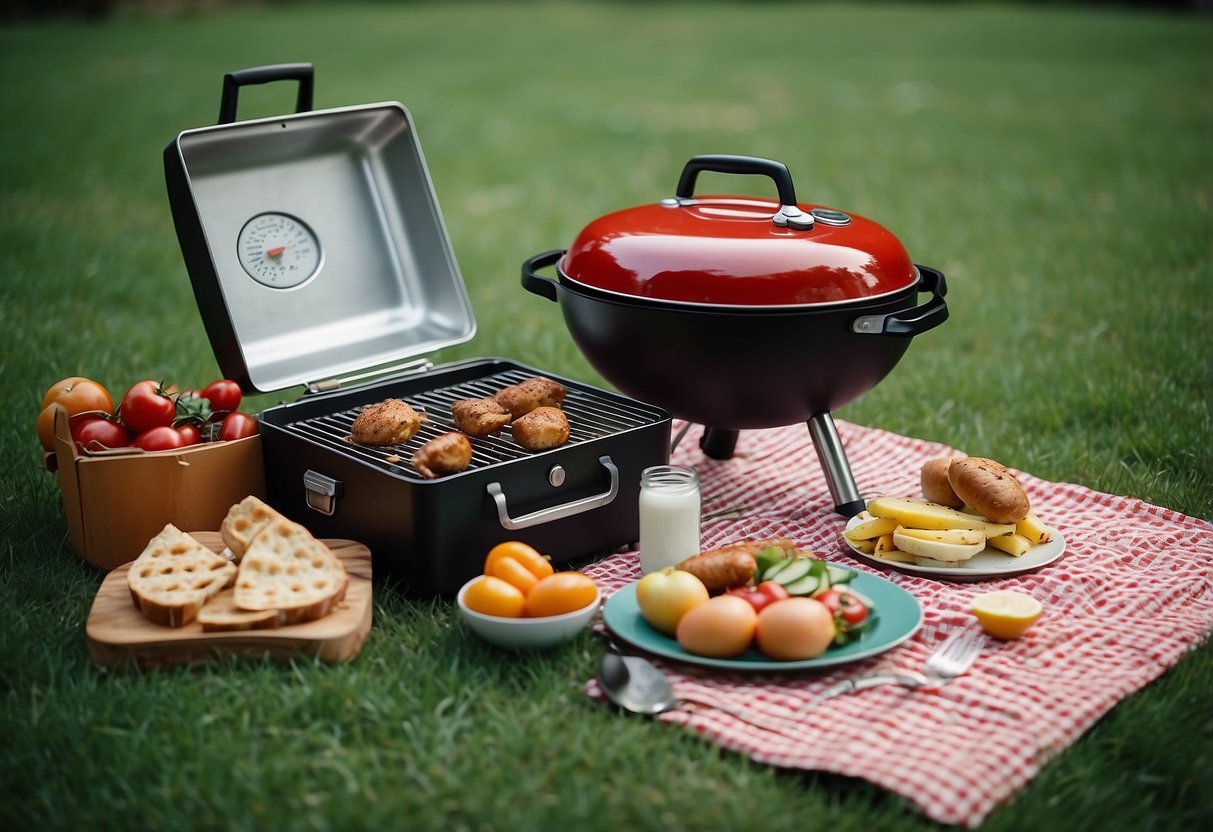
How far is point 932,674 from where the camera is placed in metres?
2.75

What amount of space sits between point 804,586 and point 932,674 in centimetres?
34

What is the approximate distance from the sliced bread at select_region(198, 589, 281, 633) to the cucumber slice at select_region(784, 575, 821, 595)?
1.17 m

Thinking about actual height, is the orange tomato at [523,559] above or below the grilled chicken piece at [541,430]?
below

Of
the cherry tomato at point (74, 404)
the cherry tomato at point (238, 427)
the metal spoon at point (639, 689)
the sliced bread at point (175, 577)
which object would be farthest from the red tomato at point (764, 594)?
the cherry tomato at point (74, 404)

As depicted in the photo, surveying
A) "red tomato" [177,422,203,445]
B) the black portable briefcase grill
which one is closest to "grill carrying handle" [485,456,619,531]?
the black portable briefcase grill

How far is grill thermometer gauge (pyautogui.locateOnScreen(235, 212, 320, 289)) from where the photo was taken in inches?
153

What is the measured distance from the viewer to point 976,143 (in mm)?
9422

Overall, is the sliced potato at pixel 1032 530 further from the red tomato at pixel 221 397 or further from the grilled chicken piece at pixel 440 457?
the red tomato at pixel 221 397

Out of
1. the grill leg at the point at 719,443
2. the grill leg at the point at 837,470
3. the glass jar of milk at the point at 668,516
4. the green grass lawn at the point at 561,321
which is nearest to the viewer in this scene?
the green grass lawn at the point at 561,321

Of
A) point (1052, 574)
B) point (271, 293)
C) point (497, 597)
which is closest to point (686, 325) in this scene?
point (497, 597)

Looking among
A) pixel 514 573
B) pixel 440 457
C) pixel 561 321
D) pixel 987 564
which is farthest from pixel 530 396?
pixel 561 321

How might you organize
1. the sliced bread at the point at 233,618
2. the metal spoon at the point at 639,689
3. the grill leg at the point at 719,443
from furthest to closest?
the grill leg at the point at 719,443 → the sliced bread at the point at 233,618 → the metal spoon at the point at 639,689

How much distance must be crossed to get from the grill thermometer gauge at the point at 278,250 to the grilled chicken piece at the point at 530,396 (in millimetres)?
872

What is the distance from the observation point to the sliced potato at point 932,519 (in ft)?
10.9
